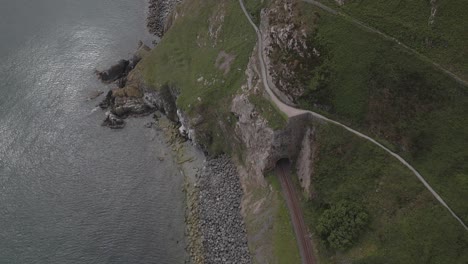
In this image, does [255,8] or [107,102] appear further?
[107,102]

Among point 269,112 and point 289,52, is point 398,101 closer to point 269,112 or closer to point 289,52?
point 289,52

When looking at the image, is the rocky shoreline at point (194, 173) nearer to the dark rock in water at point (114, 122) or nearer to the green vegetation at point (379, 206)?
the dark rock in water at point (114, 122)

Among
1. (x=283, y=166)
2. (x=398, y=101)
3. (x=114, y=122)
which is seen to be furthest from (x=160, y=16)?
(x=398, y=101)

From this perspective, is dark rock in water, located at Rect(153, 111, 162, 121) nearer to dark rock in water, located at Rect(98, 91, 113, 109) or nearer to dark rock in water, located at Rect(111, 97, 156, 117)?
dark rock in water, located at Rect(111, 97, 156, 117)

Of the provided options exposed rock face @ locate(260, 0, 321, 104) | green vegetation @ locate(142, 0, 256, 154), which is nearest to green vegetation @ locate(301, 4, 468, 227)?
exposed rock face @ locate(260, 0, 321, 104)

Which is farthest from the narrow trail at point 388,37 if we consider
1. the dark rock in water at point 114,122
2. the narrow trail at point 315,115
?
the dark rock in water at point 114,122
